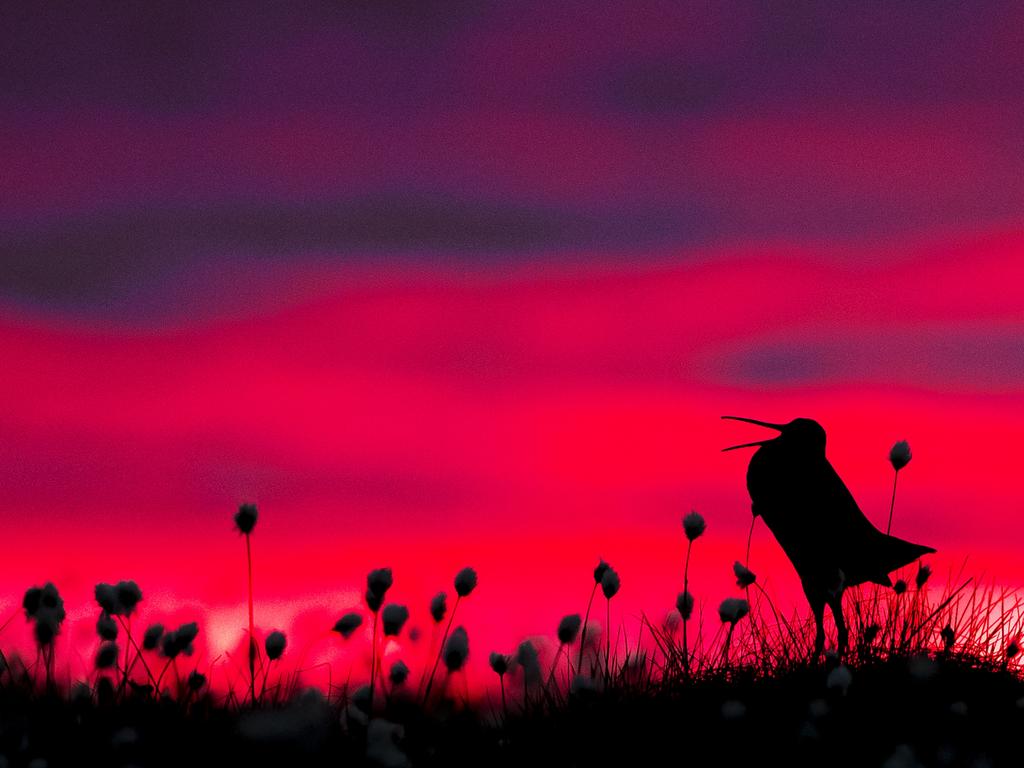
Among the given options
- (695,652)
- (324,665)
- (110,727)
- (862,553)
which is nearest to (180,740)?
(110,727)

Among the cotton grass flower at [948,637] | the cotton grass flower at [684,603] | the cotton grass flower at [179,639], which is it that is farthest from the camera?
the cotton grass flower at [948,637]

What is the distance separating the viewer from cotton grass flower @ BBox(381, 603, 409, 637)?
4336 mm

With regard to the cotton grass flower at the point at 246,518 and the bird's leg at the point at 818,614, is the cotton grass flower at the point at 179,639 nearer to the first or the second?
the cotton grass flower at the point at 246,518

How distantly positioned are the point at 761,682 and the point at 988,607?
1696 millimetres

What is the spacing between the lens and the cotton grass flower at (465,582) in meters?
4.73

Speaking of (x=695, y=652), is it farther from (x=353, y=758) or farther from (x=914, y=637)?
(x=353, y=758)

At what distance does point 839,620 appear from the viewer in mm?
5672

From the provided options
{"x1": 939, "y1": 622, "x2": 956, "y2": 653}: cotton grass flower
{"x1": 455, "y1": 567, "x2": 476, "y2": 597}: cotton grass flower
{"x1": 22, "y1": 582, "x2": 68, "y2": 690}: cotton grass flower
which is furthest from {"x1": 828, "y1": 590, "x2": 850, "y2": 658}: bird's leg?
{"x1": 22, "y1": 582, "x2": 68, "y2": 690}: cotton grass flower

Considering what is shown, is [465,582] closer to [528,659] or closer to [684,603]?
[528,659]

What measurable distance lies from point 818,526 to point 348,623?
7.81 feet

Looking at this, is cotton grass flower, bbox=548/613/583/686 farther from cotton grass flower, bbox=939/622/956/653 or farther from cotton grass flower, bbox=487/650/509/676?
cotton grass flower, bbox=939/622/956/653

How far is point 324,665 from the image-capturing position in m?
5.27

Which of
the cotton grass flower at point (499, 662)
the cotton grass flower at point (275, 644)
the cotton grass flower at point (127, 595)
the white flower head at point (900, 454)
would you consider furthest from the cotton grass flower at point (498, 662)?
the white flower head at point (900, 454)

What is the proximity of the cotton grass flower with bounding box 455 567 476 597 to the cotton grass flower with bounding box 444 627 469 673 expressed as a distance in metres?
0.33
